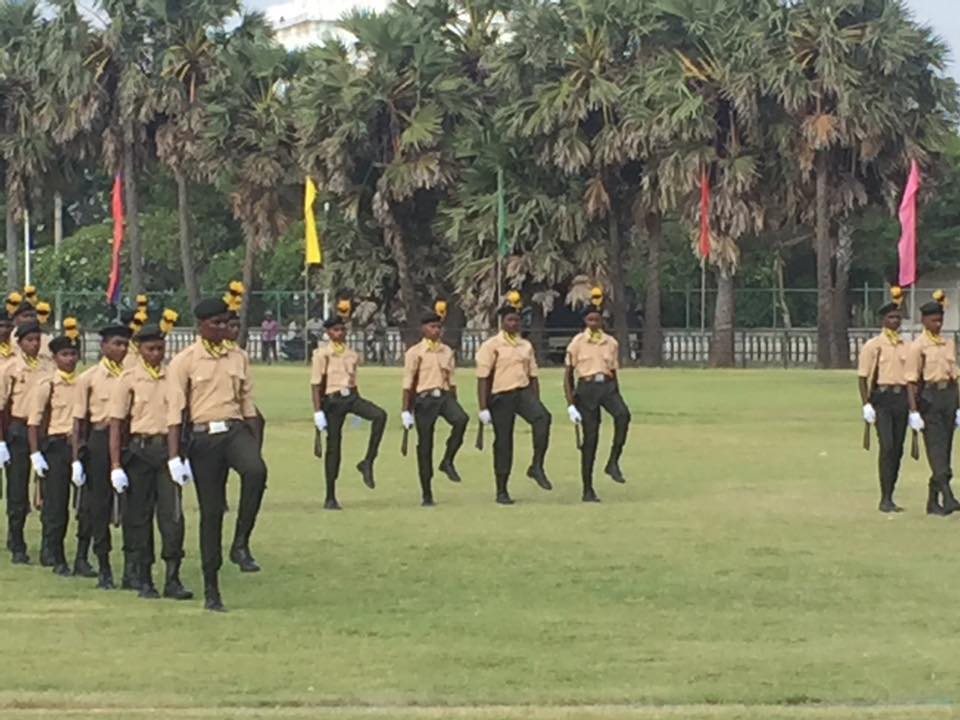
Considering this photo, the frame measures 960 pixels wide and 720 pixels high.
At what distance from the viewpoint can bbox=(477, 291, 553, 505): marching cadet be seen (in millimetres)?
19922

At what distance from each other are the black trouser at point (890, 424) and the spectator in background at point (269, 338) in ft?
155

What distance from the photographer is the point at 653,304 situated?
55.8 metres

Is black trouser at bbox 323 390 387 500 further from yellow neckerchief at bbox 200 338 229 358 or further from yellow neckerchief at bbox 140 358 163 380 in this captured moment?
yellow neckerchief at bbox 200 338 229 358

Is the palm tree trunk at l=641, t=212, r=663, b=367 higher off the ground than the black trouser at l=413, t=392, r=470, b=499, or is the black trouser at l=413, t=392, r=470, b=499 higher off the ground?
the palm tree trunk at l=641, t=212, r=663, b=367

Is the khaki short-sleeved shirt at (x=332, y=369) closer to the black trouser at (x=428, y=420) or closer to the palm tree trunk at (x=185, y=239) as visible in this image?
the black trouser at (x=428, y=420)

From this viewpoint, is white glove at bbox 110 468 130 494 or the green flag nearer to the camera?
white glove at bbox 110 468 130 494

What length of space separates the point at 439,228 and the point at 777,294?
11.9 metres

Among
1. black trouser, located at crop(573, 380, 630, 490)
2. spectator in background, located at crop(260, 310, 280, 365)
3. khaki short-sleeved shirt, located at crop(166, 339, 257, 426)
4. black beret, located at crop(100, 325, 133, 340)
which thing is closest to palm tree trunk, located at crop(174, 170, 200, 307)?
spectator in background, located at crop(260, 310, 280, 365)

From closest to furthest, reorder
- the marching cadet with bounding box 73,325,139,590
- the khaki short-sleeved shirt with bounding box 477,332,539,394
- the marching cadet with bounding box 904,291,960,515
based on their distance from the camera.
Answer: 1. the marching cadet with bounding box 73,325,139,590
2. the marching cadet with bounding box 904,291,960,515
3. the khaki short-sleeved shirt with bounding box 477,332,539,394

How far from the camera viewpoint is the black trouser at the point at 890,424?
1805cm

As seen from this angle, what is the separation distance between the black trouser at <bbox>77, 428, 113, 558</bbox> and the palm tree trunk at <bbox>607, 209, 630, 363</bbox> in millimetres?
39931

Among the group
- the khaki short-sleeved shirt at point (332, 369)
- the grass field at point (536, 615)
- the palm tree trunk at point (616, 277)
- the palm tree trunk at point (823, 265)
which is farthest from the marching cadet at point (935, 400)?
the palm tree trunk at point (616, 277)

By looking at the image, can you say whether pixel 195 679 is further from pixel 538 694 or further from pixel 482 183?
pixel 482 183

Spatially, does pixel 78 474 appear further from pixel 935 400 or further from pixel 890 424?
pixel 935 400
